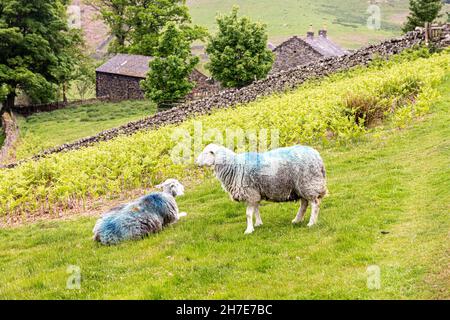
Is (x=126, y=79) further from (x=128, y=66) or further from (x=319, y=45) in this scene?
(x=319, y=45)

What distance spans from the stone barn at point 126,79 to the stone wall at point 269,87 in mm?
23939

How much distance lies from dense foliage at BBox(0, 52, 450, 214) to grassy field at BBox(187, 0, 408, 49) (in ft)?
347

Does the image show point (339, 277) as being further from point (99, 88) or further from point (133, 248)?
point (99, 88)

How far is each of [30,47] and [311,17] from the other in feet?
379

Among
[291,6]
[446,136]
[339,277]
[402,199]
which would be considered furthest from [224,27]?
[291,6]

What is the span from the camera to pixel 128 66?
61.7 m

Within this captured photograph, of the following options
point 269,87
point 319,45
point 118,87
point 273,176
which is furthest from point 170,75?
point 273,176

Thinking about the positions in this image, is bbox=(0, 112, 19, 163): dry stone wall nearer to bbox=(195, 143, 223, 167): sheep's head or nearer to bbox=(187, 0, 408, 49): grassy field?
bbox=(195, 143, 223, 167): sheep's head

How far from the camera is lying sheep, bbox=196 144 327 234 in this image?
10289mm

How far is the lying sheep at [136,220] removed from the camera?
11117 mm

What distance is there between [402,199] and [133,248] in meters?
5.71

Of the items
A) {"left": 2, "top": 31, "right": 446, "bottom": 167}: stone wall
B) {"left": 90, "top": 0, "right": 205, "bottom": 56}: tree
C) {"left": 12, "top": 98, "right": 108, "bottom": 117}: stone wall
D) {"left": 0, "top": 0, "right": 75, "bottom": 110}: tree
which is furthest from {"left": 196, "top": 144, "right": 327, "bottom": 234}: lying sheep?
{"left": 90, "top": 0, "right": 205, "bottom": 56}: tree
